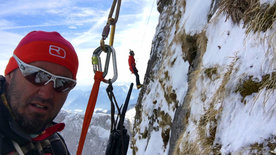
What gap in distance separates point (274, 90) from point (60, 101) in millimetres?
2153

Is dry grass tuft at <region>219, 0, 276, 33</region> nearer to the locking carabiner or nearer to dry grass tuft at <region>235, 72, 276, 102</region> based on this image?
dry grass tuft at <region>235, 72, 276, 102</region>

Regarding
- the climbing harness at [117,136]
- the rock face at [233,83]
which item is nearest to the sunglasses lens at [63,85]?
the climbing harness at [117,136]

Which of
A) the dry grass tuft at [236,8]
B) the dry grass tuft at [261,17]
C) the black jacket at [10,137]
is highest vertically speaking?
the dry grass tuft at [236,8]

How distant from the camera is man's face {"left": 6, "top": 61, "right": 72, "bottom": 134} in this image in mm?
2092

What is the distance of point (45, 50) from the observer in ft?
7.44

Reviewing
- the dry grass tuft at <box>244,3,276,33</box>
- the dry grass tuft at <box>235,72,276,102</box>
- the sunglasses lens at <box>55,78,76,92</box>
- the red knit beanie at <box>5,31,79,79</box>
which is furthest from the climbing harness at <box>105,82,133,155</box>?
the dry grass tuft at <box>244,3,276,33</box>

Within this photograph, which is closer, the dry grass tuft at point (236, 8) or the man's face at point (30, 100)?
the man's face at point (30, 100)

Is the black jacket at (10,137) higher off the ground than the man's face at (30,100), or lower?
lower

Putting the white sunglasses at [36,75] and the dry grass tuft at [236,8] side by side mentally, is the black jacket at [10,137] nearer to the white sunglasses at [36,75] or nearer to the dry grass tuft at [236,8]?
the white sunglasses at [36,75]

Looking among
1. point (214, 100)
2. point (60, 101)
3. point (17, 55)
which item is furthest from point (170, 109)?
point (17, 55)

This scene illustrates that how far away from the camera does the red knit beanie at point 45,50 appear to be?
224 centimetres

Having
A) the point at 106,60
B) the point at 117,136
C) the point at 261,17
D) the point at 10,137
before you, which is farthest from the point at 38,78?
the point at 261,17

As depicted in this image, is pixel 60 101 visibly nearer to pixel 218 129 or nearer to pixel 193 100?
pixel 218 129

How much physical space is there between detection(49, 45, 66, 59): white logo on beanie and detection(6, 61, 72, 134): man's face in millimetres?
127
